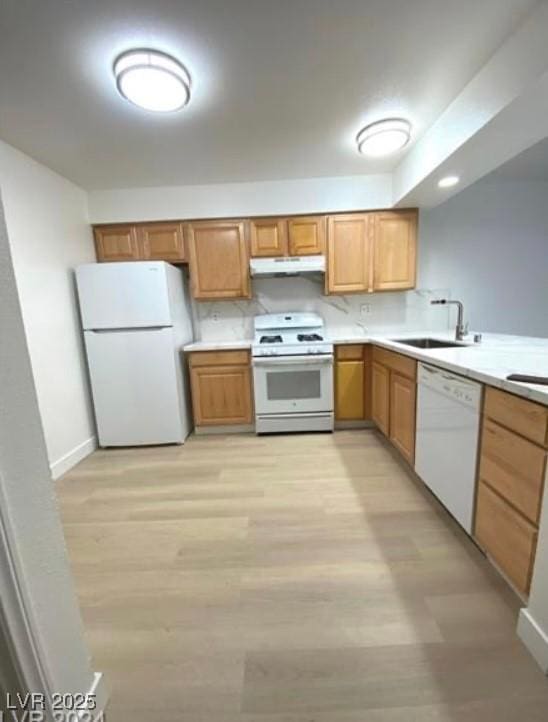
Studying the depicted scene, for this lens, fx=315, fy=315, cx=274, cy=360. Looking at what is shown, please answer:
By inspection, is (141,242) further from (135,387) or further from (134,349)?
(135,387)

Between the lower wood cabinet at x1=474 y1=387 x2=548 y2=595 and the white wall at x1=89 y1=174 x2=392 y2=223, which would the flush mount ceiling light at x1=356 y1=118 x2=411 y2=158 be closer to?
the white wall at x1=89 y1=174 x2=392 y2=223

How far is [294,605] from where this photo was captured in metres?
1.25

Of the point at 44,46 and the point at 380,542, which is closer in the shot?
the point at 44,46

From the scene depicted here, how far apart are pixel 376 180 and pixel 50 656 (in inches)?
138

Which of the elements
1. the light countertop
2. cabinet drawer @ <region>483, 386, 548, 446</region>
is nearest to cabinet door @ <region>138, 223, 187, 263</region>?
the light countertop

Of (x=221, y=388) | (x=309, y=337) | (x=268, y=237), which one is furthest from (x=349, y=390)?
(x=268, y=237)

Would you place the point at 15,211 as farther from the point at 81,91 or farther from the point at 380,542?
the point at 380,542

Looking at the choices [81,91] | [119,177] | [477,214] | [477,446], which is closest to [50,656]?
[477,446]

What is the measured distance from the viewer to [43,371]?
2320mm

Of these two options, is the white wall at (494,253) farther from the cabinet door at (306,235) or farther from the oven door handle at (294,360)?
the oven door handle at (294,360)

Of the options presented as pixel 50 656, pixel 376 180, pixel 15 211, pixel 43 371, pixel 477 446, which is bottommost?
pixel 50 656

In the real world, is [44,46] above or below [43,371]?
above

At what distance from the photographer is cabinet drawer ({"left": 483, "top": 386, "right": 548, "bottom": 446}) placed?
1013mm

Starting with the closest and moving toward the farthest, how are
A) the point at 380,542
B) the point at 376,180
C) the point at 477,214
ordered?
the point at 380,542 < the point at 376,180 < the point at 477,214
